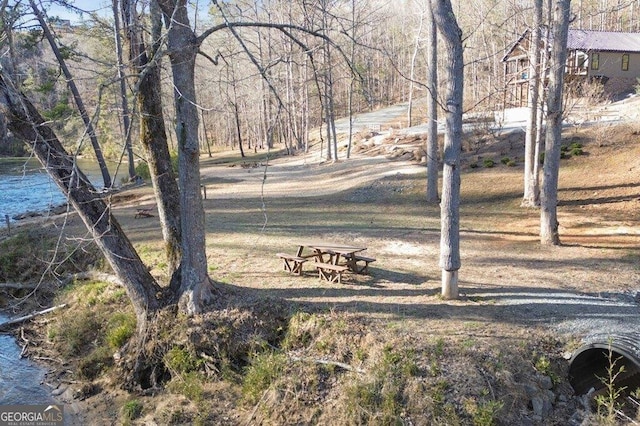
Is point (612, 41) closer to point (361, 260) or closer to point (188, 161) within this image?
point (361, 260)

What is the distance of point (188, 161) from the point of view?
23.4 feet

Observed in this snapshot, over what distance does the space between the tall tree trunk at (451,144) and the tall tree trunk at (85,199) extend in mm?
4696

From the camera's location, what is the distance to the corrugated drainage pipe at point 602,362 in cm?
573

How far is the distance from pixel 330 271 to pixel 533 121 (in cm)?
889

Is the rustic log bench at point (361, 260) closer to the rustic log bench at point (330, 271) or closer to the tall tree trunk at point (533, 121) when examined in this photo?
the rustic log bench at point (330, 271)

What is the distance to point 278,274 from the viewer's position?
30.2 feet

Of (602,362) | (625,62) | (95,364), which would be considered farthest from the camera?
(625,62)

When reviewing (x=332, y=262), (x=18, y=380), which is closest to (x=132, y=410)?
(x=18, y=380)

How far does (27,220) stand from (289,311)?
590 inches

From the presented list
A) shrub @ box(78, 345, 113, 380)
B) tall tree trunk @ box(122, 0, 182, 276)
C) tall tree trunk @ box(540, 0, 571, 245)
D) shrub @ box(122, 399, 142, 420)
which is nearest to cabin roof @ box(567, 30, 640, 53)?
tall tree trunk @ box(540, 0, 571, 245)

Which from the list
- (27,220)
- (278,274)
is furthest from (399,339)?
(27,220)

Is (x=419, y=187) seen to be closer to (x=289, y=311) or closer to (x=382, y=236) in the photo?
(x=382, y=236)

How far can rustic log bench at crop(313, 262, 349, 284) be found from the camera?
28.0ft

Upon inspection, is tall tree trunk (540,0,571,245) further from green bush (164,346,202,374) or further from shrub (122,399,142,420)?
shrub (122,399,142,420)
